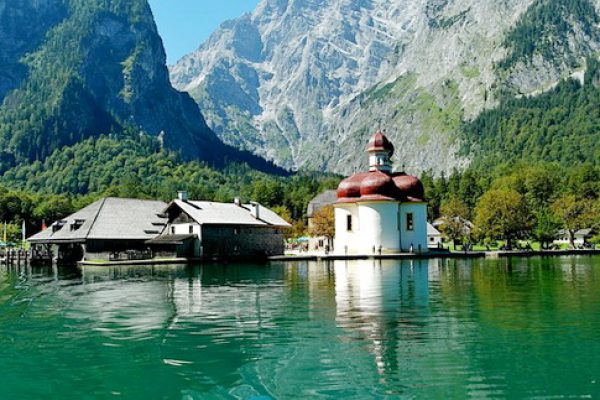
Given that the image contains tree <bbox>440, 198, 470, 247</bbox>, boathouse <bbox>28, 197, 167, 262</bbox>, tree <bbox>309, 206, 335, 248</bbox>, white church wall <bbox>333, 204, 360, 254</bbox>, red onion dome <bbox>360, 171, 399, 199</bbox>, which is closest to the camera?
boathouse <bbox>28, 197, 167, 262</bbox>

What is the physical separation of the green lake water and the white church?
43.8 meters

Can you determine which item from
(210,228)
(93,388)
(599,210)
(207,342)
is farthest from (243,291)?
(599,210)

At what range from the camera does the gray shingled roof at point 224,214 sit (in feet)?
255

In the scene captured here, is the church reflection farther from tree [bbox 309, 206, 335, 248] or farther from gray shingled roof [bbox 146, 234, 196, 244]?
tree [bbox 309, 206, 335, 248]

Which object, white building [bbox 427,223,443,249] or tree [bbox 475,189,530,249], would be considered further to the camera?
white building [bbox 427,223,443,249]

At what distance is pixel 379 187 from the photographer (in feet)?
262

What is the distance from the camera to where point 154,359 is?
57.5ft

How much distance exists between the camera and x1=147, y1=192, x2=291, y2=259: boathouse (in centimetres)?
7544

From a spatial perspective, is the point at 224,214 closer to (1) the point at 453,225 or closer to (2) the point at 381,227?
(2) the point at 381,227

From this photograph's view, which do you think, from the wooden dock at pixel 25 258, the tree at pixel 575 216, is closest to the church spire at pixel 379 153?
the tree at pixel 575 216

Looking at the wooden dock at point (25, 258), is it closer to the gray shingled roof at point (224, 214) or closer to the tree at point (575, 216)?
the gray shingled roof at point (224, 214)

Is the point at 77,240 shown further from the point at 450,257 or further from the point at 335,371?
the point at 335,371

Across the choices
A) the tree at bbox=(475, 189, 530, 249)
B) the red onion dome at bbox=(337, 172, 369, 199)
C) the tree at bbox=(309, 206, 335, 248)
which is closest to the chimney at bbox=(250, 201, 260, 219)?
the red onion dome at bbox=(337, 172, 369, 199)

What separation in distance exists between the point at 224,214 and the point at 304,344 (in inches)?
2491
